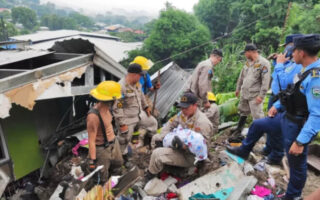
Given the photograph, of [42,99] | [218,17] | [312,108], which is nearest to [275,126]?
[312,108]

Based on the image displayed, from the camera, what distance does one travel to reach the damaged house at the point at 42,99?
386 cm

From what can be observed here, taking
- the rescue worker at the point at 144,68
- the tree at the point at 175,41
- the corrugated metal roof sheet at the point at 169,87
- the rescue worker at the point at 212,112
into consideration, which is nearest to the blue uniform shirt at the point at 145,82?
the rescue worker at the point at 144,68

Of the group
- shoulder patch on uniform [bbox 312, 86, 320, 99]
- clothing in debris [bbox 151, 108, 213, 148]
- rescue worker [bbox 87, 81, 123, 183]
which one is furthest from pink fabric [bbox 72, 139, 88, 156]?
shoulder patch on uniform [bbox 312, 86, 320, 99]

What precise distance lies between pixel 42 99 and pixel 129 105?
68.0 inches

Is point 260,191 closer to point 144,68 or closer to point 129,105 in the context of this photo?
point 129,105

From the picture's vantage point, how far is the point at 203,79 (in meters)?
5.42

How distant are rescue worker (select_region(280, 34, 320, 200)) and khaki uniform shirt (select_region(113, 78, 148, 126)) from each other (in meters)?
2.92

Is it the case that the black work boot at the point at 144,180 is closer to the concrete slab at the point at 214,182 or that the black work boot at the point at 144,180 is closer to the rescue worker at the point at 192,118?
the concrete slab at the point at 214,182

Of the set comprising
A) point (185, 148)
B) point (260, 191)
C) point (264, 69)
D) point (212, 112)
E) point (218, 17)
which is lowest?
point (260, 191)

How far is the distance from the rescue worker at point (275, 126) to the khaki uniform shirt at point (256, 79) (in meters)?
0.78

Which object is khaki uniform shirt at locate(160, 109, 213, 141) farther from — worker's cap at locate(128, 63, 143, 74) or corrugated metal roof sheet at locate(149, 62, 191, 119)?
corrugated metal roof sheet at locate(149, 62, 191, 119)

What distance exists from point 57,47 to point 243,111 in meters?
4.76

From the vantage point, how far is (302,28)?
10383 mm

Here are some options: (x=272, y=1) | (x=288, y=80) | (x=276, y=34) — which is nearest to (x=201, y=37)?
(x=272, y=1)
